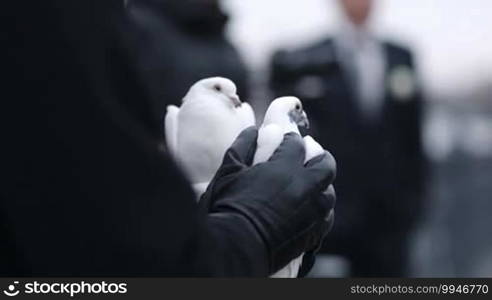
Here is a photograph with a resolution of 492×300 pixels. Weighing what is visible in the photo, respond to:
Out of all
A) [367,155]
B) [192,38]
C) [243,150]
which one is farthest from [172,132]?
[367,155]

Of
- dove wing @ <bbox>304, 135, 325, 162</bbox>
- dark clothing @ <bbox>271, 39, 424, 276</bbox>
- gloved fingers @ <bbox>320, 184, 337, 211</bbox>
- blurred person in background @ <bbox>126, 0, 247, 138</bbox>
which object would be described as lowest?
dark clothing @ <bbox>271, 39, 424, 276</bbox>

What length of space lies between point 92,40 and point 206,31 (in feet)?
12.4

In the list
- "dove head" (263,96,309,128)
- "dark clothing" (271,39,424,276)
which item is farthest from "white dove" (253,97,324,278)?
"dark clothing" (271,39,424,276)

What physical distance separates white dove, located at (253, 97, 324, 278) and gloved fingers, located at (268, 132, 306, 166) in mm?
13

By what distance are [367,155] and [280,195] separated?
3907 mm

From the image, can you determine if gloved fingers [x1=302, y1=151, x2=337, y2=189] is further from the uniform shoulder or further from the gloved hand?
the uniform shoulder

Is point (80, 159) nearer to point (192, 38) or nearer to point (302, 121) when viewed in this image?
point (302, 121)

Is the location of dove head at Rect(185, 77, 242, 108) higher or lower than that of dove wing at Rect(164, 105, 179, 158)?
higher

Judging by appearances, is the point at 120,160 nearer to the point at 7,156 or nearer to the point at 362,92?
the point at 7,156

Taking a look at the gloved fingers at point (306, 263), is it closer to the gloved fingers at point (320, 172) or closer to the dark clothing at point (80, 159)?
the gloved fingers at point (320, 172)

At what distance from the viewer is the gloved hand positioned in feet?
8.22

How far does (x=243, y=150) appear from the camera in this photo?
2.67m

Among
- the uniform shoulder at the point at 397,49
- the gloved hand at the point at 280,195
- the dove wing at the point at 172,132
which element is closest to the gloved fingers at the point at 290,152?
the gloved hand at the point at 280,195

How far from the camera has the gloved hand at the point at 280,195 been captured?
98.7 inches
